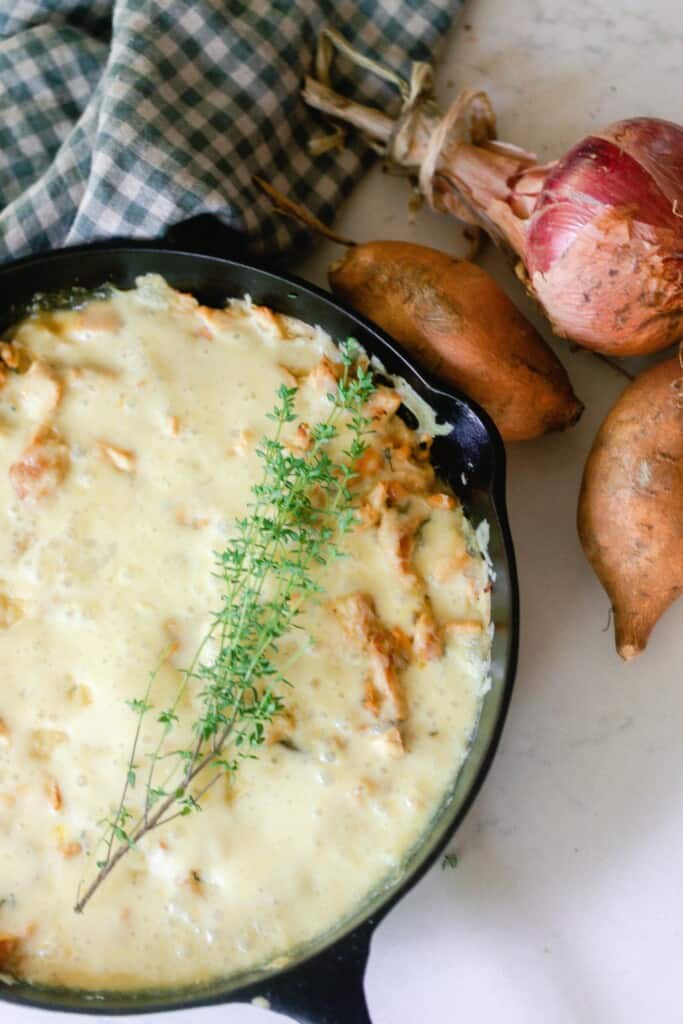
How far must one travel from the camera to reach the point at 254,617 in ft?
3.69

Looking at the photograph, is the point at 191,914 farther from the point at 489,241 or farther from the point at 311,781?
the point at 489,241

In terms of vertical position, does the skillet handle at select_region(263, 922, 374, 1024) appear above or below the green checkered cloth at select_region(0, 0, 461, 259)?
below

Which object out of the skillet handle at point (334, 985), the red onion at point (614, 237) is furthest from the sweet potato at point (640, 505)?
the skillet handle at point (334, 985)

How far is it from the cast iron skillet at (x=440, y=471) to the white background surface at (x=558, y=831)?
0.19m

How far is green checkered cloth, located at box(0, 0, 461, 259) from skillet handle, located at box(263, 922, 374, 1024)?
855mm

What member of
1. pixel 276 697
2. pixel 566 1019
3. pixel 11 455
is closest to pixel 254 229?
pixel 11 455

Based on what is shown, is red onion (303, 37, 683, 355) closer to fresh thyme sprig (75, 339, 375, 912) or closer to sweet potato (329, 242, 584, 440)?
sweet potato (329, 242, 584, 440)

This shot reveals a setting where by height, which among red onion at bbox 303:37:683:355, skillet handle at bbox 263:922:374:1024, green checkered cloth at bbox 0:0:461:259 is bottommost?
skillet handle at bbox 263:922:374:1024

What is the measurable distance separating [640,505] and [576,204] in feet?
1.17

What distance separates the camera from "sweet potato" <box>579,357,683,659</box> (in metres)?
1.25

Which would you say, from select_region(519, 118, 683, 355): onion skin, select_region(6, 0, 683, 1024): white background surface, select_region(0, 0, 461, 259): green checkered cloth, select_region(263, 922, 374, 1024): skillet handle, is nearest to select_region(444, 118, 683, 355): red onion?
select_region(519, 118, 683, 355): onion skin

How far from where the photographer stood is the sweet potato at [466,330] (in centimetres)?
127

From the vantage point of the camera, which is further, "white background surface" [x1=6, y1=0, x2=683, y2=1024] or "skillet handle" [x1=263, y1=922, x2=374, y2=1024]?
"white background surface" [x1=6, y1=0, x2=683, y2=1024]

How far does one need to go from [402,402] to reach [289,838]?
52 cm
